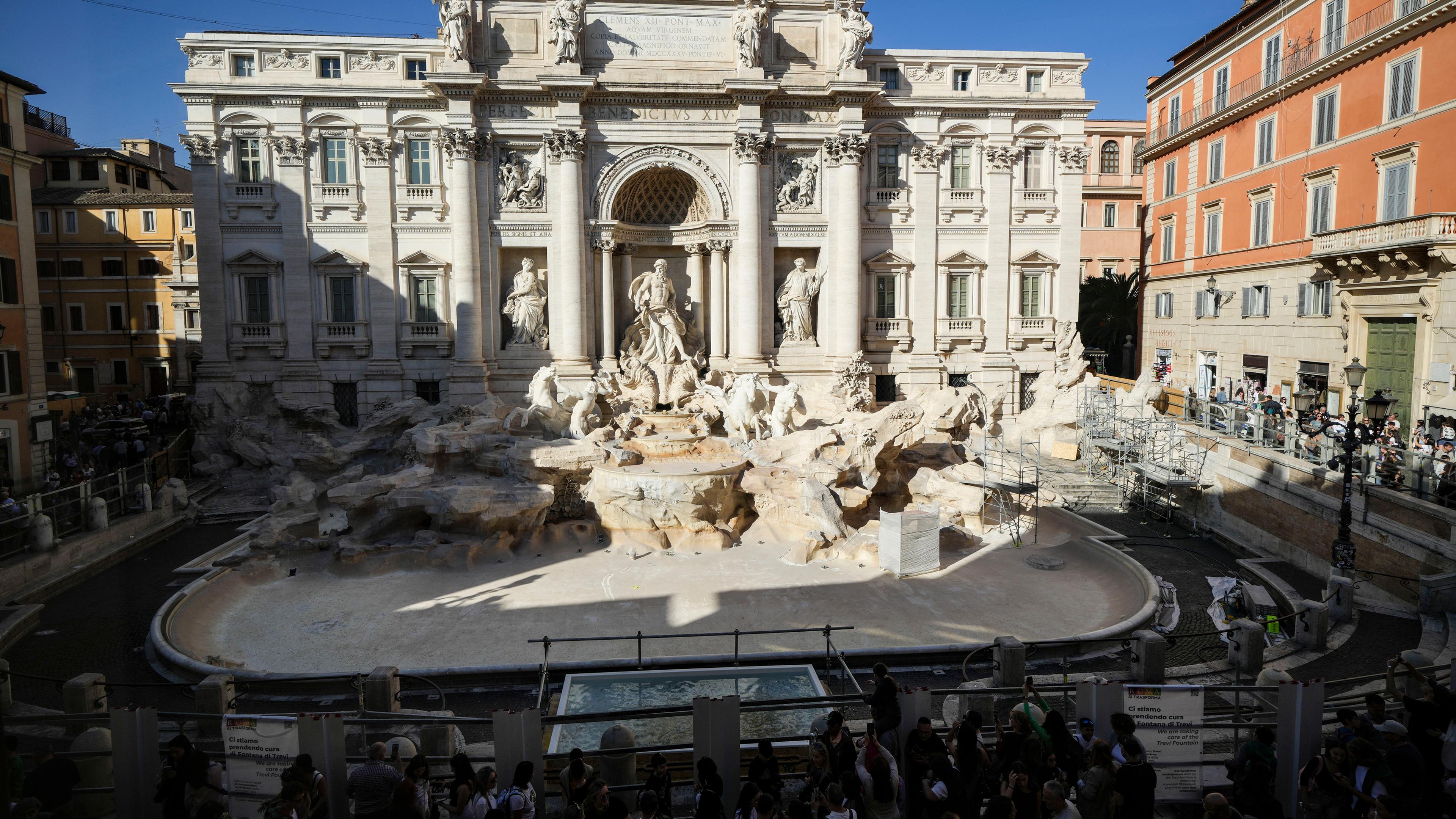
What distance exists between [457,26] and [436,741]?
79.8 feet

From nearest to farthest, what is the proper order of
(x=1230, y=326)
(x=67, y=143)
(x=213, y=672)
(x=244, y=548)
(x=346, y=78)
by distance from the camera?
(x=213, y=672), (x=244, y=548), (x=346, y=78), (x=1230, y=326), (x=67, y=143)

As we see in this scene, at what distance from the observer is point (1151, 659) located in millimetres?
11312

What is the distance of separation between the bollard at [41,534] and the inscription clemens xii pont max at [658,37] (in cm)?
2045

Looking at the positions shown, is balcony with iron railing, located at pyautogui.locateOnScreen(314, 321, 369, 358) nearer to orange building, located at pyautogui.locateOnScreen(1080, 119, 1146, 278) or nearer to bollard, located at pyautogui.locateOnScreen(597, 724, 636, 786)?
bollard, located at pyautogui.locateOnScreen(597, 724, 636, 786)

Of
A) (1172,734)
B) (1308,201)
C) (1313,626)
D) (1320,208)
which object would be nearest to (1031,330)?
(1308,201)

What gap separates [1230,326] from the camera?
30.2 metres

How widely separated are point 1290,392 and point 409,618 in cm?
2722

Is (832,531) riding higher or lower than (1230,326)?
lower

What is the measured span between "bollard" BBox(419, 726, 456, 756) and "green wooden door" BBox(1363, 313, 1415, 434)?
2359 centimetres

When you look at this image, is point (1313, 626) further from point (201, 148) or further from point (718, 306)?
point (201, 148)

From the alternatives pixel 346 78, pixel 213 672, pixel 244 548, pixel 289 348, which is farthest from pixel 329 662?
pixel 346 78

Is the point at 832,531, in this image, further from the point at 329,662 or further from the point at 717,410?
the point at 329,662

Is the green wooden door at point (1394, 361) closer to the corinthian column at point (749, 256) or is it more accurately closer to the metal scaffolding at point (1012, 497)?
the metal scaffolding at point (1012, 497)

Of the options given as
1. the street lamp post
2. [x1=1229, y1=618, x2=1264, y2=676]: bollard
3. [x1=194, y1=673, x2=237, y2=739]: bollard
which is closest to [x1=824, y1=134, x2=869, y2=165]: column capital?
the street lamp post
